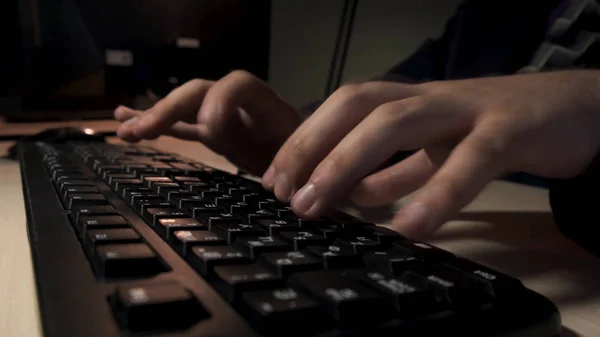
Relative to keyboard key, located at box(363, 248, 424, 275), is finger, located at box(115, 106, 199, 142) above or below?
below

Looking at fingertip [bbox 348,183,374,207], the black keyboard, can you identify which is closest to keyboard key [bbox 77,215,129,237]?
the black keyboard

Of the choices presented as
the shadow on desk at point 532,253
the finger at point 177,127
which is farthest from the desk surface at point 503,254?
the finger at point 177,127

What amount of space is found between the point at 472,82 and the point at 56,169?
367 millimetres

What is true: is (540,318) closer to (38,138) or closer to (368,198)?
(368,198)

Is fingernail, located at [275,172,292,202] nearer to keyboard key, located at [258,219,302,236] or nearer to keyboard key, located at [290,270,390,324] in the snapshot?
keyboard key, located at [258,219,302,236]

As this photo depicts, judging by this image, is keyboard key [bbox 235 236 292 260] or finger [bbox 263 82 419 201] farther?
finger [bbox 263 82 419 201]

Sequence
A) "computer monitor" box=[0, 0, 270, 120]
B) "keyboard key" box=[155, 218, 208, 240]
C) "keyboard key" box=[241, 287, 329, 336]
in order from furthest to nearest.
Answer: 1. "computer monitor" box=[0, 0, 270, 120]
2. "keyboard key" box=[155, 218, 208, 240]
3. "keyboard key" box=[241, 287, 329, 336]

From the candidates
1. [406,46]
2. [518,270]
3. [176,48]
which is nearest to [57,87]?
[176,48]

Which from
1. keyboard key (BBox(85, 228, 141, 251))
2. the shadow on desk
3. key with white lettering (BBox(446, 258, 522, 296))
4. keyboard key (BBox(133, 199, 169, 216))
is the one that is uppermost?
keyboard key (BBox(85, 228, 141, 251))

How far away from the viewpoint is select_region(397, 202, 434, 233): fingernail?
296 millimetres

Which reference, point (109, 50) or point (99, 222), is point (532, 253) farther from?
point (109, 50)

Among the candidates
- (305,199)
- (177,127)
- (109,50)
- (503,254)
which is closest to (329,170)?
(305,199)

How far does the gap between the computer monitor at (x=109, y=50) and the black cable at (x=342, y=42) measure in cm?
37

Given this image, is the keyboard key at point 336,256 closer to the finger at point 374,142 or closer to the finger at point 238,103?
the finger at point 374,142
